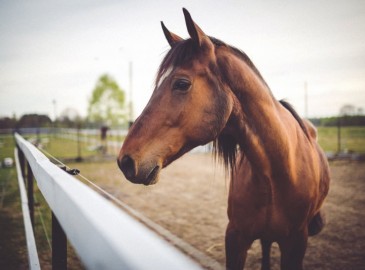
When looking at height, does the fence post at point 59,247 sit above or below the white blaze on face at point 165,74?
below

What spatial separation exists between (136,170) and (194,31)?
1.05m

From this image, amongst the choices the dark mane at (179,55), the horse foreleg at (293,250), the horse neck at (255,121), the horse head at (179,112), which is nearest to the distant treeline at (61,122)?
the dark mane at (179,55)

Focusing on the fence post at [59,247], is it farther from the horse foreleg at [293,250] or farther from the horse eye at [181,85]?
the horse foreleg at [293,250]

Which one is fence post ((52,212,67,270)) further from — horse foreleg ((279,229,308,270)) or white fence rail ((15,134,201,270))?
horse foreleg ((279,229,308,270))

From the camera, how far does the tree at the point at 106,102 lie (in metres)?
33.6

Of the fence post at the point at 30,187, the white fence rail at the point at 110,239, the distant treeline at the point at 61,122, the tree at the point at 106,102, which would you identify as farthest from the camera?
the tree at the point at 106,102

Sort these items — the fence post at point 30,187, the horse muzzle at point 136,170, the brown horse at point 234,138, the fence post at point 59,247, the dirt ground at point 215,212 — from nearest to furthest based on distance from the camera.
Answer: the fence post at point 59,247 → the horse muzzle at point 136,170 → the brown horse at point 234,138 → the fence post at point 30,187 → the dirt ground at point 215,212

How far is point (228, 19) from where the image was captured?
23.1 feet

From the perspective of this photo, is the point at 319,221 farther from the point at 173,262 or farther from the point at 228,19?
the point at 228,19

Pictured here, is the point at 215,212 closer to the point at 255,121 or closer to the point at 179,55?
the point at 255,121

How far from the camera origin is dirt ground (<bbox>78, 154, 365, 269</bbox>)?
3787mm

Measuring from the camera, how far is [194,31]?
5.43ft

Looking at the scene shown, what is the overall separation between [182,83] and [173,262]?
54.8 inches

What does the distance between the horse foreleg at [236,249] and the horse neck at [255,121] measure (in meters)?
0.78
